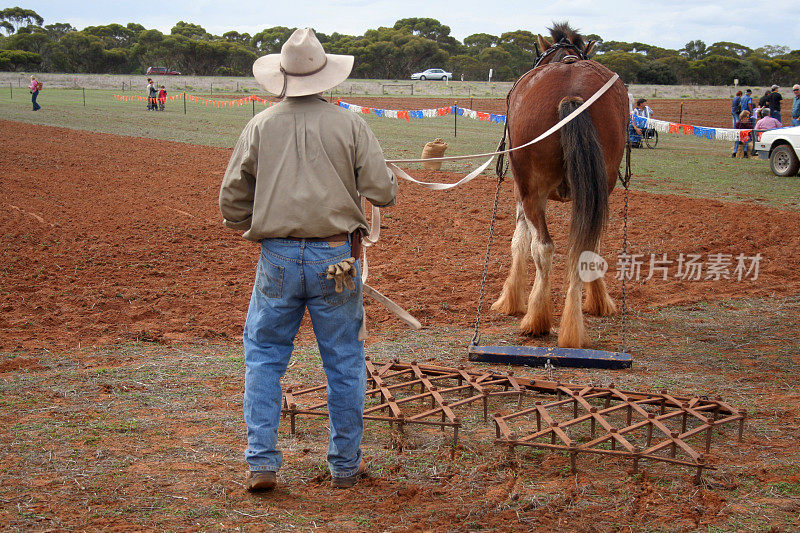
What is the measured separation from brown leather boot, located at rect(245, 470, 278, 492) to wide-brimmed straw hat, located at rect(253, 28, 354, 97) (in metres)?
1.77

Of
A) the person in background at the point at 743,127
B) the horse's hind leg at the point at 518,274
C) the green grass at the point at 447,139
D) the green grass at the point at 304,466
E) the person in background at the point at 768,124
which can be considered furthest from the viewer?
the person in background at the point at 743,127

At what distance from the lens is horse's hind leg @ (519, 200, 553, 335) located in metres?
5.69

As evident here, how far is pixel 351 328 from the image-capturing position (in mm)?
3424

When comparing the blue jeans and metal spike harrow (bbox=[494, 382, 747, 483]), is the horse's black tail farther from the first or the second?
the blue jeans

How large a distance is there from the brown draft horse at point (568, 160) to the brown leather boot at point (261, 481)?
2.89 m

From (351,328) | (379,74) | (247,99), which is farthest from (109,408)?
(379,74)

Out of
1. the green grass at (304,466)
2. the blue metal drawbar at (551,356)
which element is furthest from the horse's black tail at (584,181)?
the green grass at (304,466)

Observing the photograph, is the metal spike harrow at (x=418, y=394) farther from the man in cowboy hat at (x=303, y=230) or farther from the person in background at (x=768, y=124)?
the person in background at (x=768, y=124)

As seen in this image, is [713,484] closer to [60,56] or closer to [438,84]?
[438,84]

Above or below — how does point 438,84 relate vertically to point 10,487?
above

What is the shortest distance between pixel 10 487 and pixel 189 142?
62.4ft

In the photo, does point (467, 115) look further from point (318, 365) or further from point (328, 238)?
point (328, 238)

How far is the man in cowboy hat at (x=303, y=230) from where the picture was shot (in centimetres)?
328

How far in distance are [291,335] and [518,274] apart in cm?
357
